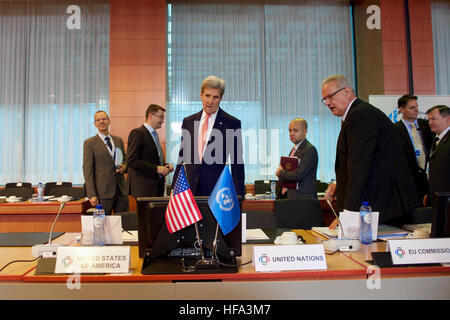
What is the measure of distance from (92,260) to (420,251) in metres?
1.29

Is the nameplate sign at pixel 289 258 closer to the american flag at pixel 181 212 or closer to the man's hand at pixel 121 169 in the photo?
the american flag at pixel 181 212

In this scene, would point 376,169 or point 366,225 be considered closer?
point 366,225

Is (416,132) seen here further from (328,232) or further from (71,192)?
(71,192)

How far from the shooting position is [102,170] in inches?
150

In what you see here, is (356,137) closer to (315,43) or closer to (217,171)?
(217,171)

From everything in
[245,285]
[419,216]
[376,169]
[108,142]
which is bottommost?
[245,285]

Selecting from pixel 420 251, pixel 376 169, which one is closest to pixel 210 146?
pixel 376 169

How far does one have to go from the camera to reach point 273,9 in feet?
21.4

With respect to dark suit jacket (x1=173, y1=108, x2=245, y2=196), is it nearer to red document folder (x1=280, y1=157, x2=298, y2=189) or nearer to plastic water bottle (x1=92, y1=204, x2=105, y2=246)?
plastic water bottle (x1=92, y1=204, x2=105, y2=246)

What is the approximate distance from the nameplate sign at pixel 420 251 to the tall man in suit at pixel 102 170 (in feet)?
10.1

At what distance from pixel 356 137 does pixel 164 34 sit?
15.5ft

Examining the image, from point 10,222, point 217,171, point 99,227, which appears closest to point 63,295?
point 99,227
